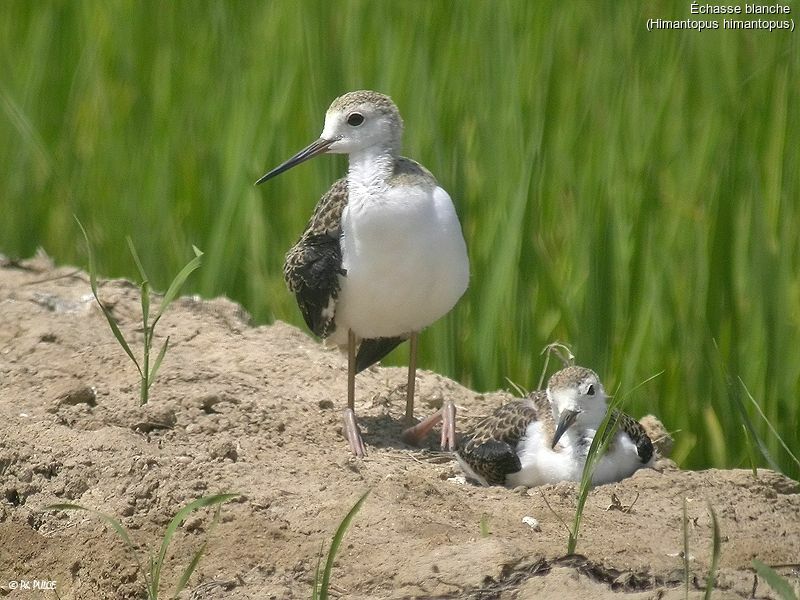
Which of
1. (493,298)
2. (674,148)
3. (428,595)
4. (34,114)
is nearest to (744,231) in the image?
(674,148)

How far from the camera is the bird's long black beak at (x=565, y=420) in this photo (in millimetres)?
5031

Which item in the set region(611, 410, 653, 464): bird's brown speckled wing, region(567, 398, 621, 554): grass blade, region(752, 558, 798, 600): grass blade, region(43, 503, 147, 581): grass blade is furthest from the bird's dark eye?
region(752, 558, 798, 600): grass blade

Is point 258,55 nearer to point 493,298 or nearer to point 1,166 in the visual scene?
point 1,166

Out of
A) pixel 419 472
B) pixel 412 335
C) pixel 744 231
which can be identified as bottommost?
pixel 419 472

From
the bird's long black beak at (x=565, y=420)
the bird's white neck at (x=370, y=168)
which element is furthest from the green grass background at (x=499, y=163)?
the bird's white neck at (x=370, y=168)

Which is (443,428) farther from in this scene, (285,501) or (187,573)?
(187,573)

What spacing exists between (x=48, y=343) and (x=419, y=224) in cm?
190

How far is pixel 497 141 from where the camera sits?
6.80m

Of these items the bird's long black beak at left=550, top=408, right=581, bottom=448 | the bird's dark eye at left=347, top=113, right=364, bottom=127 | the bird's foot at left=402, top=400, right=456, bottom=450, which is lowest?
the bird's foot at left=402, top=400, right=456, bottom=450

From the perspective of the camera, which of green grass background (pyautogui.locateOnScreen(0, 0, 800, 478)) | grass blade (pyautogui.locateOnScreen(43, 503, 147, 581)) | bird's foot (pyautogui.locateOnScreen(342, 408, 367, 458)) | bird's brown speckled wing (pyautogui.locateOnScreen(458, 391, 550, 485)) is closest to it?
grass blade (pyautogui.locateOnScreen(43, 503, 147, 581))

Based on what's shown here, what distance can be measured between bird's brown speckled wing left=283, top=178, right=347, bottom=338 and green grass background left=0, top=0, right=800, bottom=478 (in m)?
1.10

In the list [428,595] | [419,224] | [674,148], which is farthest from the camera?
[674,148]

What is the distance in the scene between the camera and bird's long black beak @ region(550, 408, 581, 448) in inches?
198

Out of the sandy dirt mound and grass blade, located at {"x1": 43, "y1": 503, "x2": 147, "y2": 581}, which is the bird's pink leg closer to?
the sandy dirt mound
